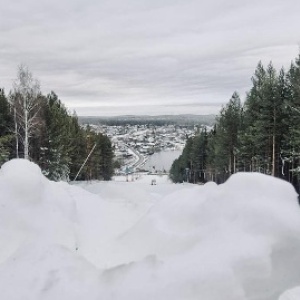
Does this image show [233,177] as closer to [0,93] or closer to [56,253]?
[56,253]

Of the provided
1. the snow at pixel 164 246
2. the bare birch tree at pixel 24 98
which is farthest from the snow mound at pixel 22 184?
the bare birch tree at pixel 24 98

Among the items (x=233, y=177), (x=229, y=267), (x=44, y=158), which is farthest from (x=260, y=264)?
(x=44, y=158)

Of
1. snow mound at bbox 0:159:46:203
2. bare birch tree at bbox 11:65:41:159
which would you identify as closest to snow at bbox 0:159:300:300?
snow mound at bbox 0:159:46:203

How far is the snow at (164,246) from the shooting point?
4.63m

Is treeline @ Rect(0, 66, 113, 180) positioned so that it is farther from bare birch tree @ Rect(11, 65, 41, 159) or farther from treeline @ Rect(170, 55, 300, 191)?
treeline @ Rect(170, 55, 300, 191)

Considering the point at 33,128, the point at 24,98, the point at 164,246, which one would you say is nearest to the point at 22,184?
the point at 164,246

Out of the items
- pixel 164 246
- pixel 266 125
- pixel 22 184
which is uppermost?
pixel 266 125

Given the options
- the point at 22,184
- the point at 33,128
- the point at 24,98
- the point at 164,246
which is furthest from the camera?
the point at 33,128

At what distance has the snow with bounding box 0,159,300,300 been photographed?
4.63 m

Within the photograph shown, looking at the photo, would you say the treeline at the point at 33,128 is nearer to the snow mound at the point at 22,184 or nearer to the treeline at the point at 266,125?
the treeline at the point at 266,125

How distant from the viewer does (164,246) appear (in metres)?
5.70

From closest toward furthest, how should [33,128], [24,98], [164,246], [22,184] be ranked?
1. [164,246]
2. [22,184]
3. [24,98]
4. [33,128]

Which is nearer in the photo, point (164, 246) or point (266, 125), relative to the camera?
point (164, 246)

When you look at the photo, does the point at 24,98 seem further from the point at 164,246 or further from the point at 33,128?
the point at 164,246
